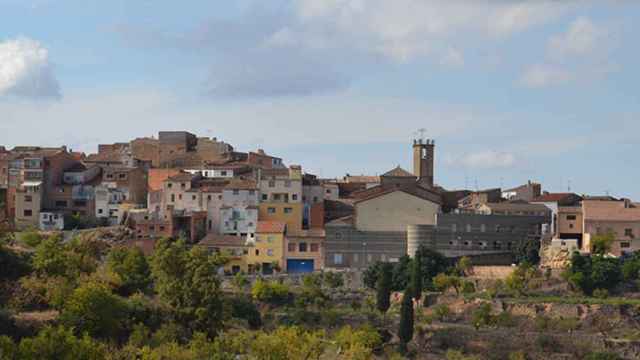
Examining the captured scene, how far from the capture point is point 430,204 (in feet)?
165

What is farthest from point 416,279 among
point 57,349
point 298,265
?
point 57,349

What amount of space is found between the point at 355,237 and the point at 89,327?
17.6m

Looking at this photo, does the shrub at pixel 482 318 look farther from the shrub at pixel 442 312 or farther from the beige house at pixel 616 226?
the beige house at pixel 616 226

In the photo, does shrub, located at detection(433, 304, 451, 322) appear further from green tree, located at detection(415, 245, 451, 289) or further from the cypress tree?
green tree, located at detection(415, 245, 451, 289)

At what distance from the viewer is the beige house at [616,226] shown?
160ft

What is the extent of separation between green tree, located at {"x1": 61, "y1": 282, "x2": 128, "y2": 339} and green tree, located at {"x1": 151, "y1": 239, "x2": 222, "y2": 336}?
3377 millimetres

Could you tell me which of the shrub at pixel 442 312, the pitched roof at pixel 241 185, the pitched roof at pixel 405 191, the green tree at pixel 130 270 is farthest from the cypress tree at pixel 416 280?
the green tree at pixel 130 270

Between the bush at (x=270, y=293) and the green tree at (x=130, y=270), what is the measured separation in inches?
163

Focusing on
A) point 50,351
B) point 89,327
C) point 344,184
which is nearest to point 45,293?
point 89,327

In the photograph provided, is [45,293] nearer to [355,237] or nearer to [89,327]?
[89,327]

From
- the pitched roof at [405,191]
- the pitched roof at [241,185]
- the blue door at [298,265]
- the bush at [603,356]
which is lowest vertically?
the bush at [603,356]

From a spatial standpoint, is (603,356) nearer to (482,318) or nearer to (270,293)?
(482,318)

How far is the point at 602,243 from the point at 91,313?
22.1 metres

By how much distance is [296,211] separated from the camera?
2013 inches
